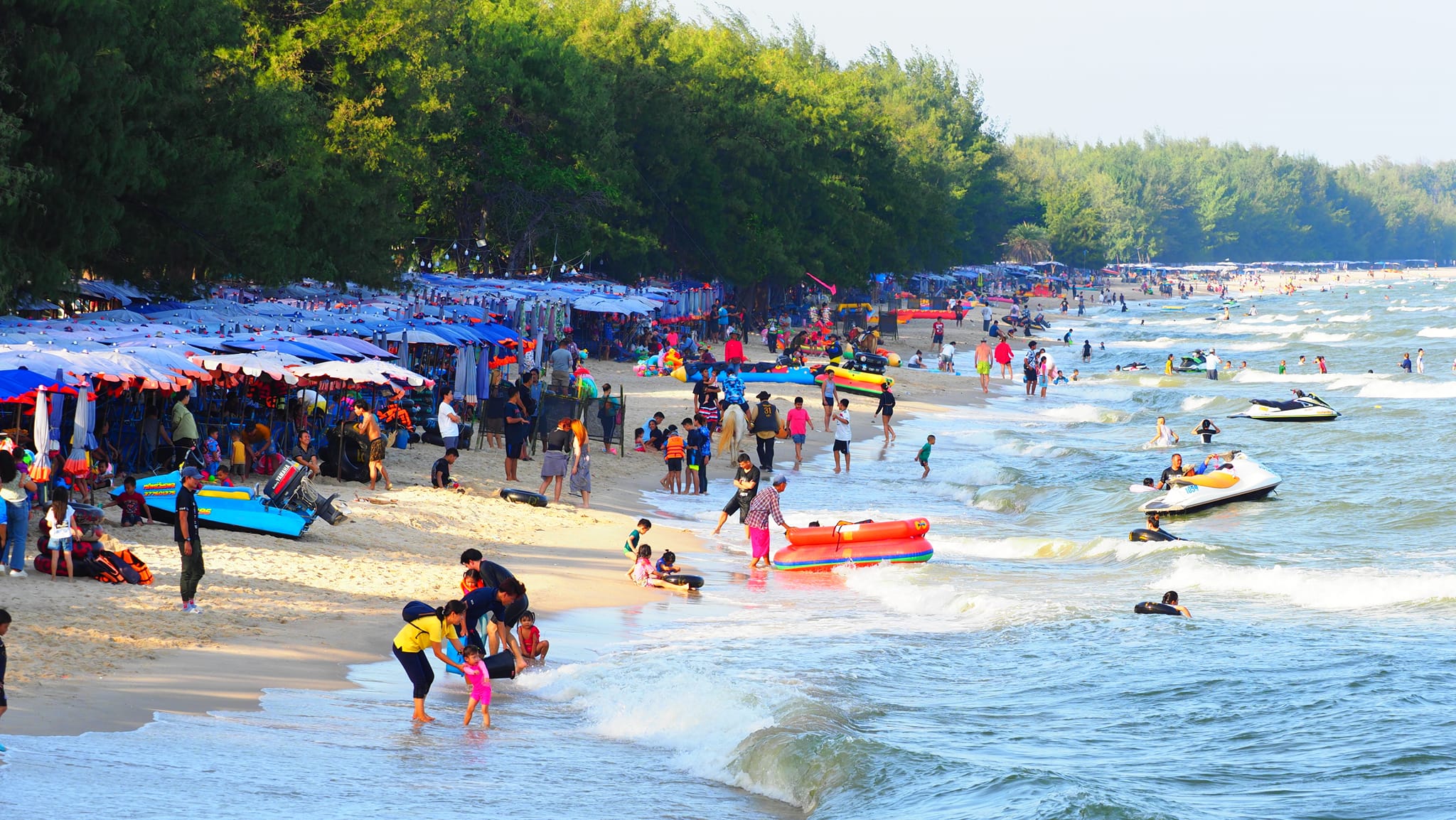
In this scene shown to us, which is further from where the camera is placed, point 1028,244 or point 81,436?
point 1028,244

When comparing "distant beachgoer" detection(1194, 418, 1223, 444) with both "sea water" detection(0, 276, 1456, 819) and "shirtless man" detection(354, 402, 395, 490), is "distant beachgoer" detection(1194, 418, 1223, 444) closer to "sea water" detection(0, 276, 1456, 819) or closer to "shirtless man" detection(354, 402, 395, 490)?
"sea water" detection(0, 276, 1456, 819)

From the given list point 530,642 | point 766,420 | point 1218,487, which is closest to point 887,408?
point 766,420

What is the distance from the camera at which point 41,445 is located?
15.0m

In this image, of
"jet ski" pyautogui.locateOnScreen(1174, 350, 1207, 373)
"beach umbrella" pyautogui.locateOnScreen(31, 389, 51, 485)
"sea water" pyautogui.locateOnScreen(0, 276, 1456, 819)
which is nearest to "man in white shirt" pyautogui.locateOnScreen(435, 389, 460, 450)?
"sea water" pyautogui.locateOnScreen(0, 276, 1456, 819)

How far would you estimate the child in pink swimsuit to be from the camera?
11414 millimetres

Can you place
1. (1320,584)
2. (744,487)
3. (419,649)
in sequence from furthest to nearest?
(744,487) < (1320,584) < (419,649)

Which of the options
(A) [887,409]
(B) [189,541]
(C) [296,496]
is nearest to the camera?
(B) [189,541]

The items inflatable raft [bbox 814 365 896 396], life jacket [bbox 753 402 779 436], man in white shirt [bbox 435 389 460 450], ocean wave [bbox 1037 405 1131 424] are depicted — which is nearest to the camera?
man in white shirt [bbox 435 389 460 450]

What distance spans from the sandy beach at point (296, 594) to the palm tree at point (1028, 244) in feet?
380

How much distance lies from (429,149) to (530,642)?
1286 inches

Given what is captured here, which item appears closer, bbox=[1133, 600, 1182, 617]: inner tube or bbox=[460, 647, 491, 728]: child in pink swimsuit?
bbox=[460, 647, 491, 728]: child in pink swimsuit

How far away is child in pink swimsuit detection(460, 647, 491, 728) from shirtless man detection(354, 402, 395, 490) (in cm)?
973

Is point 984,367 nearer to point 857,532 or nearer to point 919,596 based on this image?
point 857,532

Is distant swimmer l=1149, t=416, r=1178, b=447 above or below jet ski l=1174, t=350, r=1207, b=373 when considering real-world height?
below
